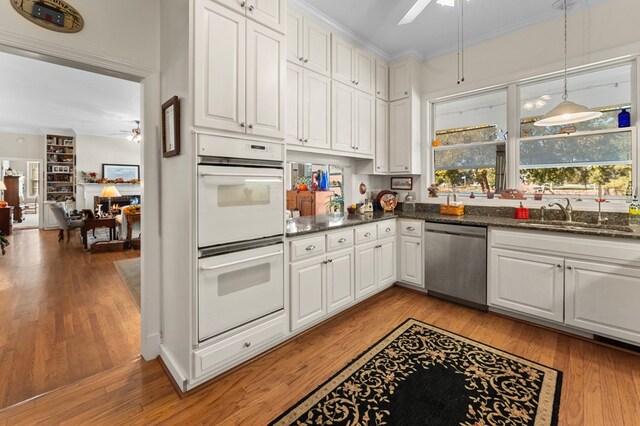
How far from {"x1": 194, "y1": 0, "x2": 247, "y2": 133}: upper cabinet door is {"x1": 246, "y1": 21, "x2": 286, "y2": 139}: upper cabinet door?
6 centimetres

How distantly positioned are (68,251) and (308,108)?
612 cm

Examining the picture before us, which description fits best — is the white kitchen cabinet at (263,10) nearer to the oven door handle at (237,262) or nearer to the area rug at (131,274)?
the oven door handle at (237,262)

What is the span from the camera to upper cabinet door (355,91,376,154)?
3.55 metres

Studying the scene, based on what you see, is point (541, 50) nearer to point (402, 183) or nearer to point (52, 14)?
point (402, 183)

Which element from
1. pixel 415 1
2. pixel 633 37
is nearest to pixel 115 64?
pixel 415 1

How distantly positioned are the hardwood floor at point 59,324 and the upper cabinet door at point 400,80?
4057 millimetres

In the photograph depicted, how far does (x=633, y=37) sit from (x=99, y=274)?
274 inches

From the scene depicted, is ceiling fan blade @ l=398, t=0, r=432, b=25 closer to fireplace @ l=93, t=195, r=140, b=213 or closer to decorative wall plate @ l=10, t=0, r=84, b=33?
decorative wall plate @ l=10, t=0, r=84, b=33

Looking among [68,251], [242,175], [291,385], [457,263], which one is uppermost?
[242,175]

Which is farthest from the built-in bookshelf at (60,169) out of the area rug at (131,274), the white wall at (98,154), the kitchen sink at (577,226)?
the kitchen sink at (577,226)

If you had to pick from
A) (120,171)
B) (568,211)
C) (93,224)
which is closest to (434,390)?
(568,211)

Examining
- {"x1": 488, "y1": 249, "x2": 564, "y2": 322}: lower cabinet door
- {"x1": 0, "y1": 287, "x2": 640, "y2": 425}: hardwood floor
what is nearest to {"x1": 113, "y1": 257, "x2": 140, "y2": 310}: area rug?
{"x1": 0, "y1": 287, "x2": 640, "y2": 425}: hardwood floor

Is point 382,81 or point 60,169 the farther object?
point 60,169

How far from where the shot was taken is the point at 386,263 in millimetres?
3453
